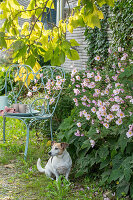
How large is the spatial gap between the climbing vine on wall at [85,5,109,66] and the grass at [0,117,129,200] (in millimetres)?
3020

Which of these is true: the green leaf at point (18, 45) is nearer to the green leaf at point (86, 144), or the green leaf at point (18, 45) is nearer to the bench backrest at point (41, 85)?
the bench backrest at point (41, 85)

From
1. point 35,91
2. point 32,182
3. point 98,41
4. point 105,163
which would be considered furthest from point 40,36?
point 98,41

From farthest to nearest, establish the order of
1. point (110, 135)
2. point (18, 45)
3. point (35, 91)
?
1. point (35, 91)
2. point (110, 135)
3. point (18, 45)

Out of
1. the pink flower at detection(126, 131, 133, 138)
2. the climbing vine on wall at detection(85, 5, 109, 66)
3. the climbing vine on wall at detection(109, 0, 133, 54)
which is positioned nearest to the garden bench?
the pink flower at detection(126, 131, 133, 138)

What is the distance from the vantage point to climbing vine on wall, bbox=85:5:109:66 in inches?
269

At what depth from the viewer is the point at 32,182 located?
3426mm

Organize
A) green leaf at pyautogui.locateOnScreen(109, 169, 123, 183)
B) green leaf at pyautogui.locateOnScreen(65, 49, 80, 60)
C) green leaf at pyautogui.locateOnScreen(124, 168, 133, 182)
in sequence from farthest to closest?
1. green leaf at pyautogui.locateOnScreen(109, 169, 123, 183)
2. green leaf at pyautogui.locateOnScreen(124, 168, 133, 182)
3. green leaf at pyautogui.locateOnScreen(65, 49, 80, 60)

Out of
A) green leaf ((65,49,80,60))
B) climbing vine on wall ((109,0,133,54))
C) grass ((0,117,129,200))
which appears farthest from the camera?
climbing vine on wall ((109,0,133,54))

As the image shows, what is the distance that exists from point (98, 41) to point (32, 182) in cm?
447

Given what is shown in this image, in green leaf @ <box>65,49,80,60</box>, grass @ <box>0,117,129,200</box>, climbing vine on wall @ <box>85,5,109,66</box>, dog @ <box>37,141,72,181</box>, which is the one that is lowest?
grass @ <box>0,117,129,200</box>

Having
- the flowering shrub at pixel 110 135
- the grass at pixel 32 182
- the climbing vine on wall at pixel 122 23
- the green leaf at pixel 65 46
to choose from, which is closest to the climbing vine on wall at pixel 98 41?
the climbing vine on wall at pixel 122 23

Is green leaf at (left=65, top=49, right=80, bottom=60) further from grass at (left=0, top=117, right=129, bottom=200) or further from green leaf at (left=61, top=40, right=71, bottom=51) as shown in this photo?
grass at (left=0, top=117, right=129, bottom=200)

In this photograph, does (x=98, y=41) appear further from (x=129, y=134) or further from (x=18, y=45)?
(x=18, y=45)

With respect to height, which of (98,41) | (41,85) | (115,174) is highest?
(98,41)
